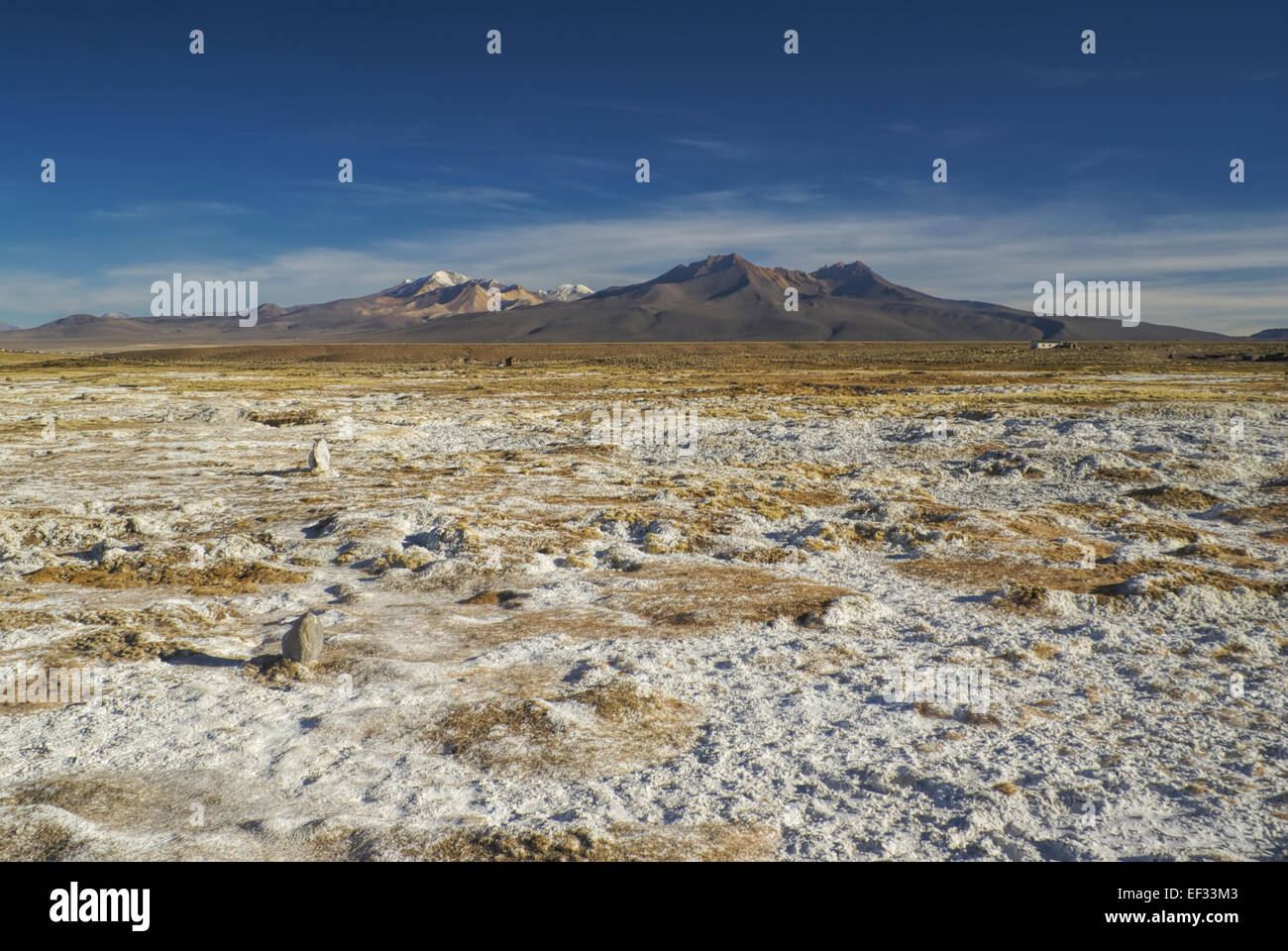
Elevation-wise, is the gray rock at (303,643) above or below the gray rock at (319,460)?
below

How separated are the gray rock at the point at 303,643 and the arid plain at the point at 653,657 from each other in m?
0.20

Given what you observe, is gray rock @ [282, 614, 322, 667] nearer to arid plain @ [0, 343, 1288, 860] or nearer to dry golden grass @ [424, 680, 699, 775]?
arid plain @ [0, 343, 1288, 860]

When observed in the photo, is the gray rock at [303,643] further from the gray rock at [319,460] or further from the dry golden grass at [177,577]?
the gray rock at [319,460]

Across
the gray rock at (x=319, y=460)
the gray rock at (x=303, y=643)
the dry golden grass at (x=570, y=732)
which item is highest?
the gray rock at (x=319, y=460)

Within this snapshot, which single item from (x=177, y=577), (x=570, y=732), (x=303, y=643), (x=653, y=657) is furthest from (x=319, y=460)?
(x=570, y=732)

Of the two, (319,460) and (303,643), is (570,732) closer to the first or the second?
(303,643)

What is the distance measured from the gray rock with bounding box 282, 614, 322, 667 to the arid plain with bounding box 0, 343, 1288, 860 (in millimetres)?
198

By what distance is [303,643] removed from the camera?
9016 mm

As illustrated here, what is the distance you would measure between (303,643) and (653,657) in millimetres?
3999

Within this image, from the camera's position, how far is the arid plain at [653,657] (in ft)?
20.2

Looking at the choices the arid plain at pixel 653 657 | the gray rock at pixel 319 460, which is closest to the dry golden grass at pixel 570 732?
the arid plain at pixel 653 657

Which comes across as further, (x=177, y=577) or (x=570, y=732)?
(x=177, y=577)
